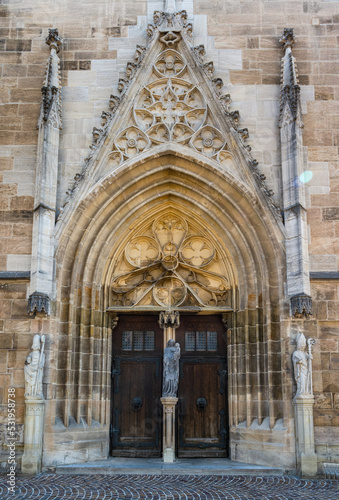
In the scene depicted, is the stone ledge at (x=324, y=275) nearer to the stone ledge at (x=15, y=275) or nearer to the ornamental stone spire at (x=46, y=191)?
the ornamental stone spire at (x=46, y=191)

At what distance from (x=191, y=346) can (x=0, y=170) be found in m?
4.97

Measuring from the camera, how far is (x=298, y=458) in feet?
29.8

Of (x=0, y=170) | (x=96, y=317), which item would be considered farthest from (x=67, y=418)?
(x=0, y=170)

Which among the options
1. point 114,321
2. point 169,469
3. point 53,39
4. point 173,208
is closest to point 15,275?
point 114,321

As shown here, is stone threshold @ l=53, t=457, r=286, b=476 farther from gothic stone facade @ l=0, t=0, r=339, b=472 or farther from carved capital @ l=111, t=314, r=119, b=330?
carved capital @ l=111, t=314, r=119, b=330

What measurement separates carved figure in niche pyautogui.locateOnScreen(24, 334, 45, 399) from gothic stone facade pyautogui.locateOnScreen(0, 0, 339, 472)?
248 millimetres

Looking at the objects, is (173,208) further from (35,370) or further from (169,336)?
(35,370)

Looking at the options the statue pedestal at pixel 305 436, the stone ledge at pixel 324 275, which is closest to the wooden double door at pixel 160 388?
the statue pedestal at pixel 305 436

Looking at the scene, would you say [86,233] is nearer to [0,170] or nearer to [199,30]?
[0,170]

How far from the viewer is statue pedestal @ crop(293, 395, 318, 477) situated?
894 centimetres

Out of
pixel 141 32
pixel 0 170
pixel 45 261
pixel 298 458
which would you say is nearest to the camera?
pixel 298 458

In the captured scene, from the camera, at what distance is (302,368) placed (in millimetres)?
9234

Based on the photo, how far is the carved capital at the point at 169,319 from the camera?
34.9ft

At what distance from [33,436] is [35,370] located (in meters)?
1.05
